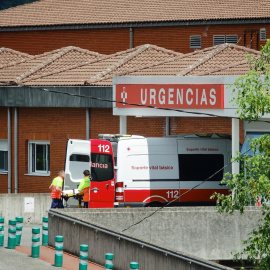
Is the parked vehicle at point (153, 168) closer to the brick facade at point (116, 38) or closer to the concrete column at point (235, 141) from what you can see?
the concrete column at point (235, 141)

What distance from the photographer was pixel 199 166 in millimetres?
28516

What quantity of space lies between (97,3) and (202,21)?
24.9 ft

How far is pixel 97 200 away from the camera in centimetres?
2730

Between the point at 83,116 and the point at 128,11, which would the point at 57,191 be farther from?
the point at 128,11

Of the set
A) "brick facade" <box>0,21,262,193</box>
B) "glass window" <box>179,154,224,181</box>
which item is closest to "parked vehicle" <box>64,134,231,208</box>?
"glass window" <box>179,154,224,181</box>

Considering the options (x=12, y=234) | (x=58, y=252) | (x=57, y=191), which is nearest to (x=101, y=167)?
(x=57, y=191)

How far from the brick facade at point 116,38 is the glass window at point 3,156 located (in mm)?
9663

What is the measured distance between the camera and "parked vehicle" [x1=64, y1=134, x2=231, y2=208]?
89.1 feet

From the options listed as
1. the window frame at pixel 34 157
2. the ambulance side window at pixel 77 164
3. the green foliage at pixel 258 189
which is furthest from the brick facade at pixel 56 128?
the green foliage at pixel 258 189

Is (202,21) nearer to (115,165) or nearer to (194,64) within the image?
(194,64)

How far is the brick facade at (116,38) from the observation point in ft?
149

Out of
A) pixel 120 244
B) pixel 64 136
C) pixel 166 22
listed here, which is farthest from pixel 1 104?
pixel 120 244

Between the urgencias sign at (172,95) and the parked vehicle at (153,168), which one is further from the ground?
the urgencias sign at (172,95)

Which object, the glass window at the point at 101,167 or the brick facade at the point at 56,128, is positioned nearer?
the glass window at the point at 101,167
